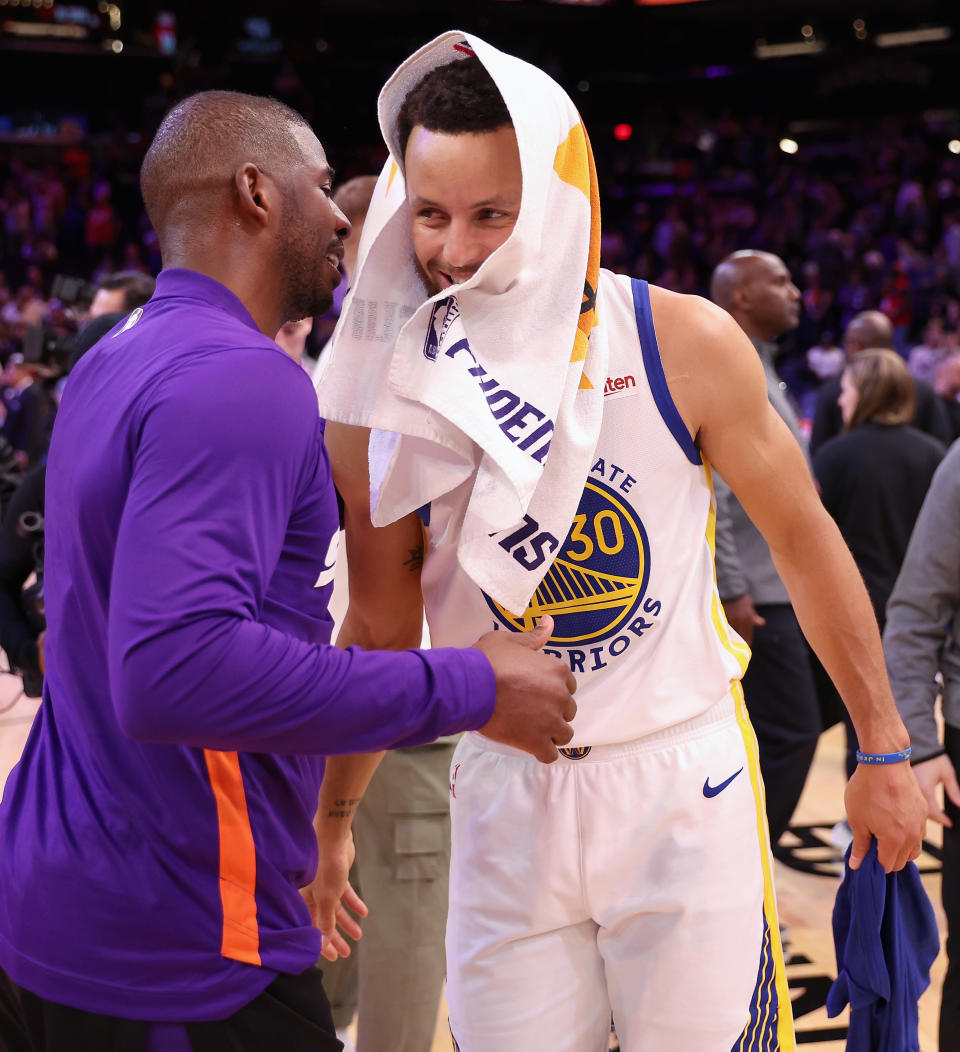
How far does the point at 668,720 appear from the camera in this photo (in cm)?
168

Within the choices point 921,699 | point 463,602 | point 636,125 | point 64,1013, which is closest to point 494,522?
point 463,602

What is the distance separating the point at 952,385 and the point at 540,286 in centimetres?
728

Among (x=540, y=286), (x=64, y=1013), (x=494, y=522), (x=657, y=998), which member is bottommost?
(x=657, y=998)

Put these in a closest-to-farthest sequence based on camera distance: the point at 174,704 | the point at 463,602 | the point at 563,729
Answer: the point at 174,704
the point at 563,729
the point at 463,602

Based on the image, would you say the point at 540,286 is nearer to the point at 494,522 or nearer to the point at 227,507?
the point at 494,522

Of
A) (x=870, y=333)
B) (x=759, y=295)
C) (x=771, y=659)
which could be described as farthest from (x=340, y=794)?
(x=870, y=333)

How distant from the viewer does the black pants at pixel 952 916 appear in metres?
2.50

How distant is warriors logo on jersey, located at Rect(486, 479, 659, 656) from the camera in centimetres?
167

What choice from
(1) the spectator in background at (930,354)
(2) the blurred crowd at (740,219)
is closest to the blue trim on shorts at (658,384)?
(1) the spectator in background at (930,354)

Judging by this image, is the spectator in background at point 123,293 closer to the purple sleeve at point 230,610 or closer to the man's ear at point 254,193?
the man's ear at point 254,193

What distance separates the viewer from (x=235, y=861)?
4.52 feet

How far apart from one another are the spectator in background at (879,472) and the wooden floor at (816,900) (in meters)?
0.36

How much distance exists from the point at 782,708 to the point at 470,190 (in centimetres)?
283

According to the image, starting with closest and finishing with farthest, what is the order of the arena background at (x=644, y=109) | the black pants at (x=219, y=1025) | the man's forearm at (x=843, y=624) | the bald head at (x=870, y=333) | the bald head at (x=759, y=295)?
the black pants at (x=219, y=1025) → the man's forearm at (x=843, y=624) → the bald head at (x=759, y=295) → the bald head at (x=870, y=333) → the arena background at (x=644, y=109)
